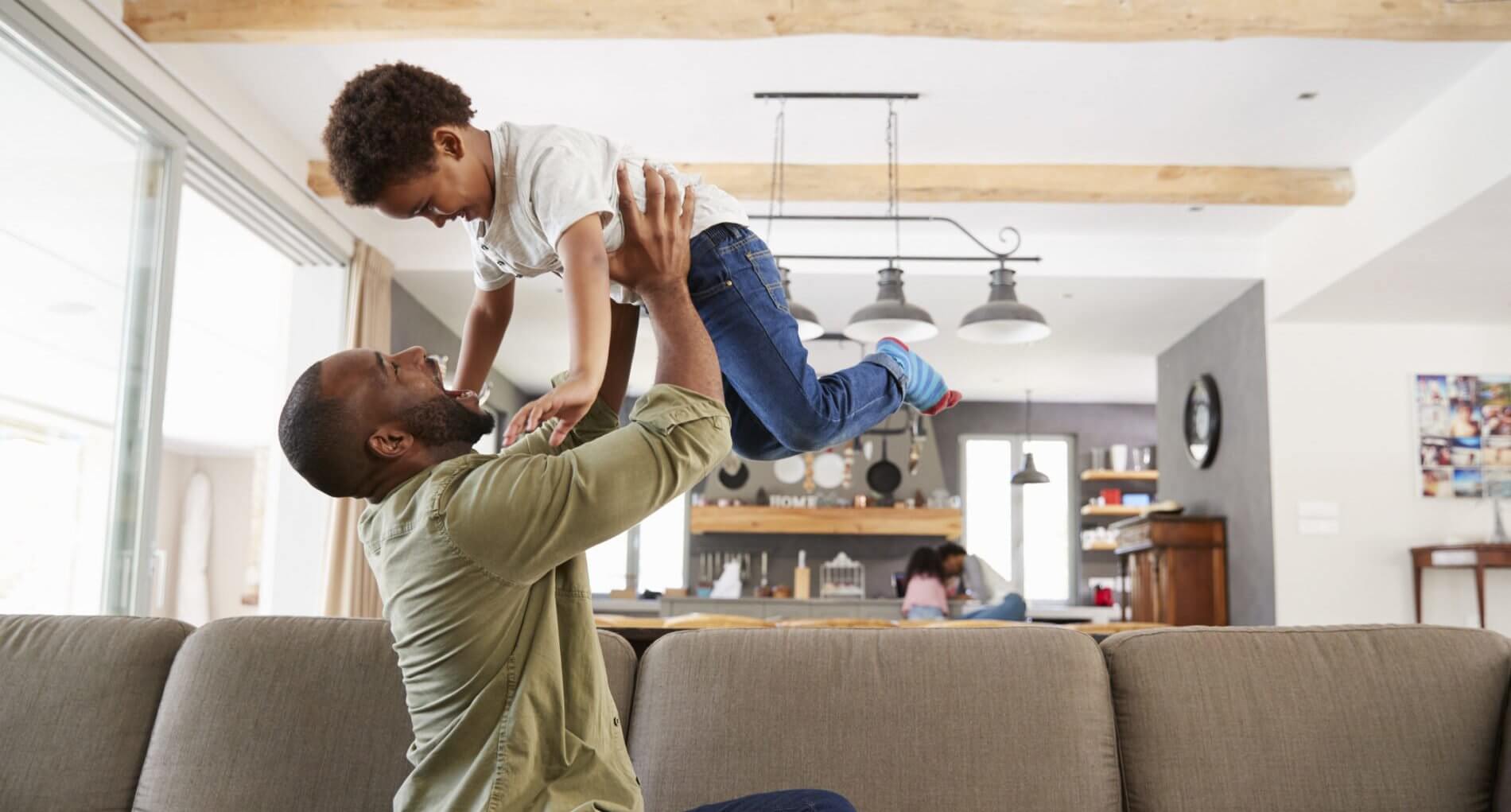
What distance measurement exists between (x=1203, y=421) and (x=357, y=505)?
5.46 metres

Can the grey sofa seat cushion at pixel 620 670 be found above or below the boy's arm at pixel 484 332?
below

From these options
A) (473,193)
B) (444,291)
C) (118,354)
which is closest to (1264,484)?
(444,291)

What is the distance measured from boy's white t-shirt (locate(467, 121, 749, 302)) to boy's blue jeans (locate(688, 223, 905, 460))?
2.0 inches

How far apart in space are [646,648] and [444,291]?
6.10 m

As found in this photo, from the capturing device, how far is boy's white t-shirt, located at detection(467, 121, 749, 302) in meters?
1.62

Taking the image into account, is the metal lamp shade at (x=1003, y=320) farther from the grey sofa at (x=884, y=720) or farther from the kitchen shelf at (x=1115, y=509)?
the kitchen shelf at (x=1115, y=509)

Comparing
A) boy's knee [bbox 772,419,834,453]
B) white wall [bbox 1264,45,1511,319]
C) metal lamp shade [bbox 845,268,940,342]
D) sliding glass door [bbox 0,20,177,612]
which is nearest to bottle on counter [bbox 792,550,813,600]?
white wall [bbox 1264,45,1511,319]

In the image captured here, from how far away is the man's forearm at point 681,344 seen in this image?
1472 millimetres

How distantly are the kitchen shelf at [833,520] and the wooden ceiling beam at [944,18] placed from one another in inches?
277

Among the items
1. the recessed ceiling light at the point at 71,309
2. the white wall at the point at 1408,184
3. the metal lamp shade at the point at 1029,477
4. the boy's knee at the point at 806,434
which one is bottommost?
the boy's knee at the point at 806,434

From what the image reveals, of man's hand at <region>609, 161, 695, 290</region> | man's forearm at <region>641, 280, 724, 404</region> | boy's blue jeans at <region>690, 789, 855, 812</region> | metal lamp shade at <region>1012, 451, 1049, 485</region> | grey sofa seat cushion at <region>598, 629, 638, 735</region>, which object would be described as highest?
man's hand at <region>609, 161, 695, 290</region>

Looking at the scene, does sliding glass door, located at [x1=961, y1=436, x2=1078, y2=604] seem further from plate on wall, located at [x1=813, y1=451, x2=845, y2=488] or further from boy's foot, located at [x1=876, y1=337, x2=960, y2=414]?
boy's foot, located at [x1=876, y1=337, x2=960, y2=414]

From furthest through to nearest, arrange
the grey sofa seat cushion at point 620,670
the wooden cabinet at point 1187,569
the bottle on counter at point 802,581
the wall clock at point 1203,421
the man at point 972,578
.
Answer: the bottle on counter at point 802,581
the wall clock at point 1203,421
the wooden cabinet at point 1187,569
the man at point 972,578
the grey sofa seat cushion at point 620,670

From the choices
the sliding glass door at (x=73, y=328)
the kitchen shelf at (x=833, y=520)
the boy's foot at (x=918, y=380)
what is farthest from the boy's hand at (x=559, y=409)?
the kitchen shelf at (x=833, y=520)
